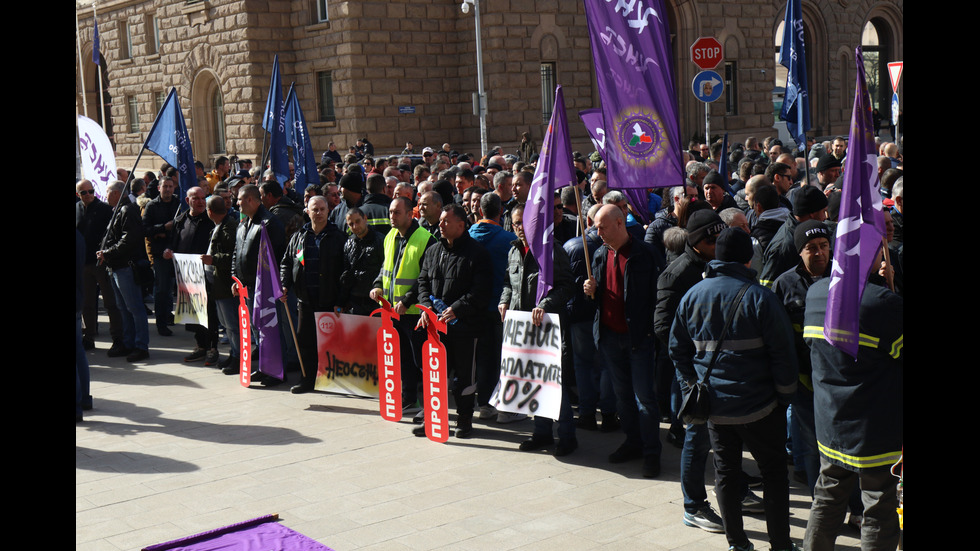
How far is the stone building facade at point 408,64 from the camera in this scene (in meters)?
27.9

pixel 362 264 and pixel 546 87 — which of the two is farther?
pixel 546 87

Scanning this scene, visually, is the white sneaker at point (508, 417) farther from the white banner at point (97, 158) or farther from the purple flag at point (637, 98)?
the white banner at point (97, 158)

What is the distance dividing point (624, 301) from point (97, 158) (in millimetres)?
9731

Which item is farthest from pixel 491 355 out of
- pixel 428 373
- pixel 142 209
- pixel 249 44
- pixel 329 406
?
pixel 249 44

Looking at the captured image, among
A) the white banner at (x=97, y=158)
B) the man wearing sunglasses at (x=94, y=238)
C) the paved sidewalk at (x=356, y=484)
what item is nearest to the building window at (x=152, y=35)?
the white banner at (x=97, y=158)

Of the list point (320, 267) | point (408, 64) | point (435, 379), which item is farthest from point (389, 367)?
point (408, 64)

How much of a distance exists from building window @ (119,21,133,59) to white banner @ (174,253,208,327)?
91.6 ft

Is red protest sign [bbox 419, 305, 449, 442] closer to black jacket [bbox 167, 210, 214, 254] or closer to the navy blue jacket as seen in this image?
the navy blue jacket

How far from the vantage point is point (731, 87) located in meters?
33.6

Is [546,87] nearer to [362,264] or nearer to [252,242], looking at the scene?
[252,242]

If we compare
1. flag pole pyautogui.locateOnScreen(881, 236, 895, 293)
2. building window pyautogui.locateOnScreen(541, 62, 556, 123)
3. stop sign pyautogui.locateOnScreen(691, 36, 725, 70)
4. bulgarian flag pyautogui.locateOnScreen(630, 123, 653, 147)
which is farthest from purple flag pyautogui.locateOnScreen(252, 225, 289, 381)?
building window pyautogui.locateOnScreen(541, 62, 556, 123)

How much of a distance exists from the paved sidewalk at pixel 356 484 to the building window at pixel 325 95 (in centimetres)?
2051

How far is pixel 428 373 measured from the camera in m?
8.18

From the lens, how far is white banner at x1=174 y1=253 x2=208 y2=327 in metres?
11.4
